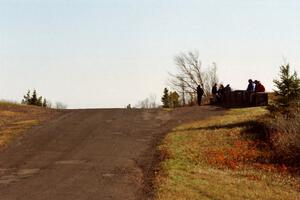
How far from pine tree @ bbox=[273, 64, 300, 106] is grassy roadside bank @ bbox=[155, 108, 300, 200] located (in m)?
2.11

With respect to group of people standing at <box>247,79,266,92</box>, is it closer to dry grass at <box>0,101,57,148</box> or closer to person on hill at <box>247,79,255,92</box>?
person on hill at <box>247,79,255,92</box>

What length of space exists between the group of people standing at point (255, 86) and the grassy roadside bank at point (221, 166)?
304 inches

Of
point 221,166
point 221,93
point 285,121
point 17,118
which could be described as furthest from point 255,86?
point 221,166

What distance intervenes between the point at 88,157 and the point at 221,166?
4756mm

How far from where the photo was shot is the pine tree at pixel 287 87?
25922 mm

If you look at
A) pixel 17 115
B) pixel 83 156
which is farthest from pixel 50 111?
pixel 83 156

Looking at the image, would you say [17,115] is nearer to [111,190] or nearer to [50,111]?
[50,111]

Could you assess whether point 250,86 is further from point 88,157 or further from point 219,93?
point 88,157

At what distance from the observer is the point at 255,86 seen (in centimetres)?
3628

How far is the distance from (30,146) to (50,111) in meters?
12.1

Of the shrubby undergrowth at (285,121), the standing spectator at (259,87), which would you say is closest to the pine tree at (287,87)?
the shrubby undergrowth at (285,121)

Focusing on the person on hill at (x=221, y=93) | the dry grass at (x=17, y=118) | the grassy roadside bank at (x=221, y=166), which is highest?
the person on hill at (x=221, y=93)

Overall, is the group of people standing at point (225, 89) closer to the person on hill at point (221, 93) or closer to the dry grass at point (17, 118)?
the person on hill at point (221, 93)

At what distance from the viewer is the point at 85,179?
15375 millimetres
